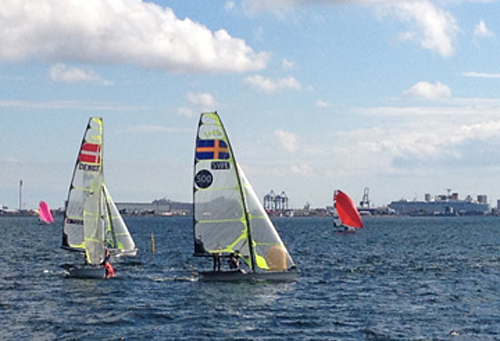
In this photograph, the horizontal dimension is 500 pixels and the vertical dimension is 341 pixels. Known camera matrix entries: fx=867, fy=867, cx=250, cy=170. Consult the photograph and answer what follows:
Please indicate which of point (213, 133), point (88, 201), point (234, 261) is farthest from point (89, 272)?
point (213, 133)

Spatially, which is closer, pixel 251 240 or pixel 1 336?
pixel 1 336

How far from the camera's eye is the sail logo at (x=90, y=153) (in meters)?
61.7

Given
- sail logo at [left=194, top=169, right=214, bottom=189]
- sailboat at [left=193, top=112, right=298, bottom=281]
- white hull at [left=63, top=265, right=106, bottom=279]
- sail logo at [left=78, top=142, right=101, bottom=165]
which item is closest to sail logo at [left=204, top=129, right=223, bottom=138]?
sailboat at [left=193, top=112, right=298, bottom=281]

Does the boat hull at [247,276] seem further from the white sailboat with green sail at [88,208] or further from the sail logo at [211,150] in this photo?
the white sailboat with green sail at [88,208]

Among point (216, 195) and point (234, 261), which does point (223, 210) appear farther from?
point (234, 261)

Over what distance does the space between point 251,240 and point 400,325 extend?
54.0 ft

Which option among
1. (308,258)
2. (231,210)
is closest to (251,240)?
(231,210)

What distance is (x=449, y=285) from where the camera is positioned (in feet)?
194

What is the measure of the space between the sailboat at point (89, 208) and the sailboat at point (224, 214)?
27.6ft

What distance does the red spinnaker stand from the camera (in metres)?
136

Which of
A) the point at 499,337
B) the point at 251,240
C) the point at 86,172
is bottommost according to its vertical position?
the point at 499,337

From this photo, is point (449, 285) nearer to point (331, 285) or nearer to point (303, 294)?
point (331, 285)

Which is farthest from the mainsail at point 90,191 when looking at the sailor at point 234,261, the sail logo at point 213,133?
the sailor at point 234,261

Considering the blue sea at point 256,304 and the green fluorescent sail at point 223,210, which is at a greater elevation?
the green fluorescent sail at point 223,210
